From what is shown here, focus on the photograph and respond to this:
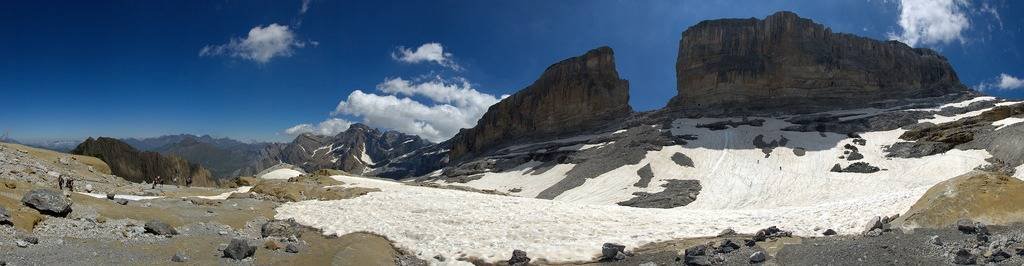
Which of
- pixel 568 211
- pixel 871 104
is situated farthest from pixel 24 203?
pixel 871 104

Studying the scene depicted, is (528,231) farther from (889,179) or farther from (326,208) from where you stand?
(889,179)

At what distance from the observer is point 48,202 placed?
17.5m

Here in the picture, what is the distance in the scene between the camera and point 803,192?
5825 cm

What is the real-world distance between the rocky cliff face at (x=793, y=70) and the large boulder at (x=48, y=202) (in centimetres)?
11539

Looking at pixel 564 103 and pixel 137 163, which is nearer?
pixel 137 163

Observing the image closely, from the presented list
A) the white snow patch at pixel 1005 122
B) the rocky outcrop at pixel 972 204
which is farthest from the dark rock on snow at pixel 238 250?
the white snow patch at pixel 1005 122

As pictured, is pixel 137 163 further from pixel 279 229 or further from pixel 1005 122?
pixel 1005 122

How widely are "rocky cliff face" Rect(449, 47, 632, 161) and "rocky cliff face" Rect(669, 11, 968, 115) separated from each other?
16371 mm

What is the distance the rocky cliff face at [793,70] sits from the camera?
11975 cm

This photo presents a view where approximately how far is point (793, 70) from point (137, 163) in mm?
121890

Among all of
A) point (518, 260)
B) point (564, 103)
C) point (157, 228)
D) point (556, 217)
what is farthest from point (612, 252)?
point (564, 103)

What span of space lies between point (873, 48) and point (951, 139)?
73.4 metres

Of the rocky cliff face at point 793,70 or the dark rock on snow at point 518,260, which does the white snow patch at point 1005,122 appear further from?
the dark rock on snow at point 518,260

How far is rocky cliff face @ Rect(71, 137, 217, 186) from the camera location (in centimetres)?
5878
